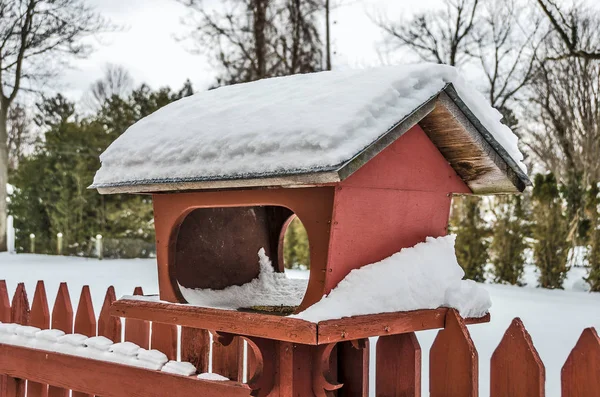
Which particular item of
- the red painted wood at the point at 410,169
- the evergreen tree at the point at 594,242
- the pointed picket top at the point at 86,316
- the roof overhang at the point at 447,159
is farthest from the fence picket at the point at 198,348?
the evergreen tree at the point at 594,242

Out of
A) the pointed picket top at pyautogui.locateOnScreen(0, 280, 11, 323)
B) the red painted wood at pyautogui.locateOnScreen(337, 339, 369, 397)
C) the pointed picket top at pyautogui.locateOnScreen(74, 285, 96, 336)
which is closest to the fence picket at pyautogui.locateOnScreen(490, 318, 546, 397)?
the red painted wood at pyautogui.locateOnScreen(337, 339, 369, 397)

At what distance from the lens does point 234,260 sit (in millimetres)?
1994

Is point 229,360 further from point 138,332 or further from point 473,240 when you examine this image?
point 473,240

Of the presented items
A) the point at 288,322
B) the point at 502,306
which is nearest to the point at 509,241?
the point at 502,306

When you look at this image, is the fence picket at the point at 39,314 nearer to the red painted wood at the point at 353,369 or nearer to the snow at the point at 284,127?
the snow at the point at 284,127

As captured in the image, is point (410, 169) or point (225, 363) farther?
point (225, 363)

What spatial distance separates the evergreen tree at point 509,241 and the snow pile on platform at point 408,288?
6.37m

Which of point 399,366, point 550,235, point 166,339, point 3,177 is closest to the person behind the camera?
point 399,366

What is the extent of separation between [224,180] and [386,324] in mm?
495

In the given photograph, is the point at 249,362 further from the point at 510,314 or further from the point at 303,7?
the point at 303,7

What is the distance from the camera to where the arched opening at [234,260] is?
1812 millimetres

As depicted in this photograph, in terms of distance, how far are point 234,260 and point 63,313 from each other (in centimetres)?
97

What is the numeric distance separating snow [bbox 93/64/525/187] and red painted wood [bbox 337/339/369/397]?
744 millimetres

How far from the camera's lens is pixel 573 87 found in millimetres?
12641
